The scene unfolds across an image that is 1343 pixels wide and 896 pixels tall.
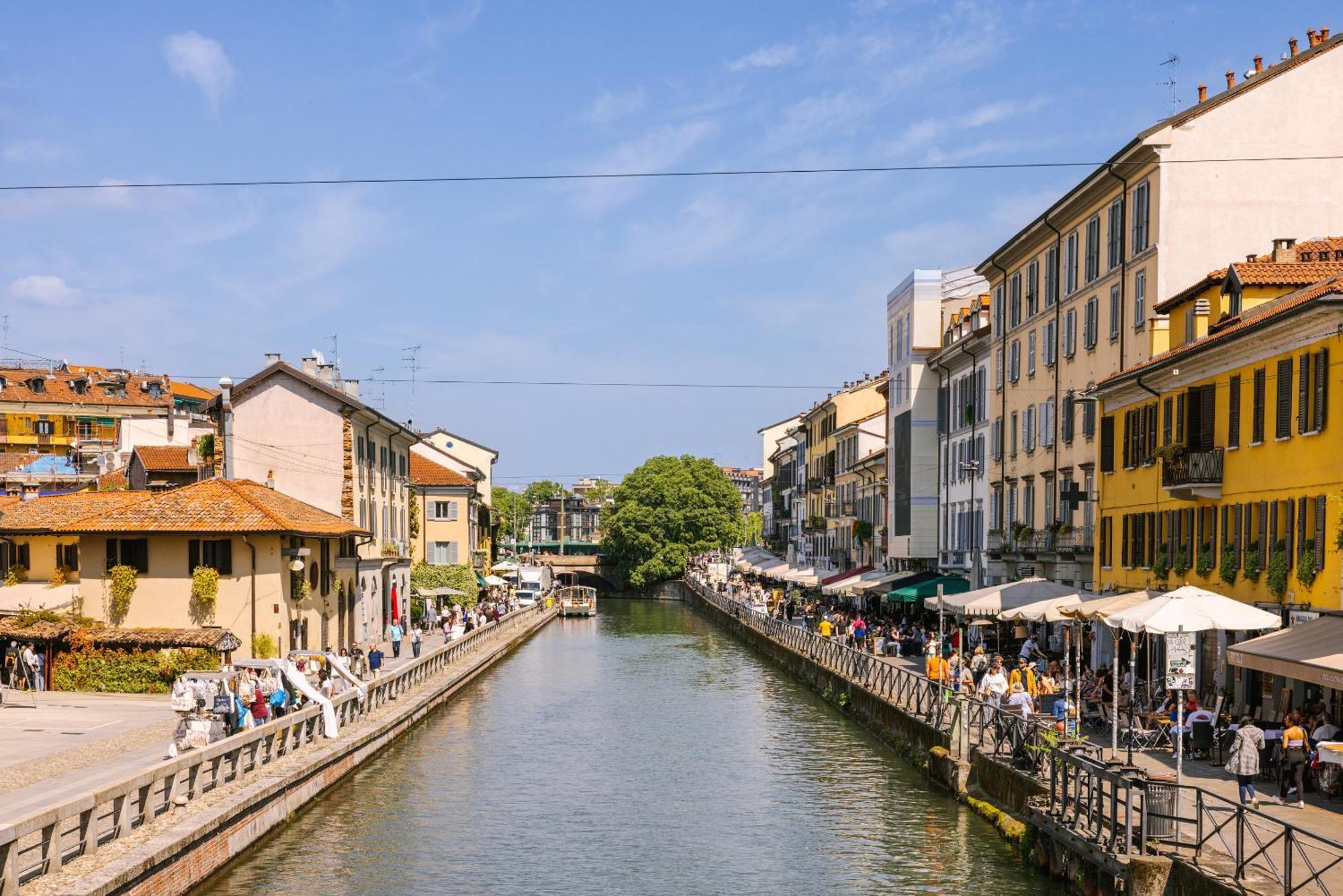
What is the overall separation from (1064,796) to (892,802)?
8368 mm

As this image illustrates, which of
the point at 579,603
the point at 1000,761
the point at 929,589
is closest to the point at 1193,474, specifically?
the point at 1000,761

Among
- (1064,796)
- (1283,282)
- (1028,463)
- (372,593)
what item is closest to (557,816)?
(1064,796)

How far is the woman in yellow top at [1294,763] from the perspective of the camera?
2048 centimetres

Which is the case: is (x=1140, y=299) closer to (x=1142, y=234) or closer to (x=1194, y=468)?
(x=1142, y=234)

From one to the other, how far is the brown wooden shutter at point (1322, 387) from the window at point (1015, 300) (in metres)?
27.3

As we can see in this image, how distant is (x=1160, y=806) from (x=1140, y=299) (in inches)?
983

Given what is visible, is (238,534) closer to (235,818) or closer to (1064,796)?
(235,818)

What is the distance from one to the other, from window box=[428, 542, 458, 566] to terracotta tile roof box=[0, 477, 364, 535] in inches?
1686

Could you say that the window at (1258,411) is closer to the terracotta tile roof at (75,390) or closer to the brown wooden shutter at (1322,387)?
the brown wooden shutter at (1322,387)

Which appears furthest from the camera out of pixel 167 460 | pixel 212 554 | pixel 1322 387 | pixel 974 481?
pixel 167 460

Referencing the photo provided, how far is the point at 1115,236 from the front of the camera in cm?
4197

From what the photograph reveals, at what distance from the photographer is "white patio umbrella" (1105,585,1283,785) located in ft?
70.3

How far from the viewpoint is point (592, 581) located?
150000 mm

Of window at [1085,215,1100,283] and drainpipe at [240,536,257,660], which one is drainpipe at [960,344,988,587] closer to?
window at [1085,215,1100,283]
